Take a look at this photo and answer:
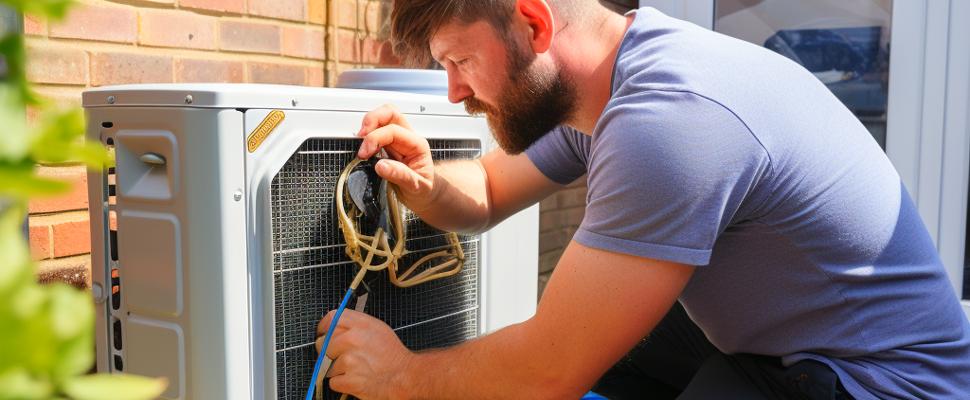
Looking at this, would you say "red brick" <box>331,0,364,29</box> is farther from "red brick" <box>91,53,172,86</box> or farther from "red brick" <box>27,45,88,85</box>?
"red brick" <box>27,45,88,85</box>

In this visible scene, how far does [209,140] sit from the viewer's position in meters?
1.16

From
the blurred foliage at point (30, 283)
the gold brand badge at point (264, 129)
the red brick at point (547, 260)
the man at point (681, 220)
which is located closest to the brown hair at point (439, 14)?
the man at point (681, 220)

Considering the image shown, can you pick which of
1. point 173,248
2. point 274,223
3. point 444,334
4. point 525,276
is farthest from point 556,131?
point 173,248

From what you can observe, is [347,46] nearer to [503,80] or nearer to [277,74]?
[277,74]

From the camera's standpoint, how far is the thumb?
1.37 meters

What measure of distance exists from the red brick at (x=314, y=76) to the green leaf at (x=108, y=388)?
1849 mm

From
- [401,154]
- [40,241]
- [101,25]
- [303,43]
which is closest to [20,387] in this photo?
[401,154]

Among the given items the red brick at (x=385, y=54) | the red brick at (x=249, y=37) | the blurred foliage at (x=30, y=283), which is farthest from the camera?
the red brick at (x=385, y=54)

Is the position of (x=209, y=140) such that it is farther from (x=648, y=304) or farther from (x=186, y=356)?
(x=648, y=304)

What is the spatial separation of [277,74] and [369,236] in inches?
31.5

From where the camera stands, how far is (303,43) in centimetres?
207

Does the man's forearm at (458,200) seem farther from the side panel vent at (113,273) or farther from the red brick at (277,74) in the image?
the red brick at (277,74)

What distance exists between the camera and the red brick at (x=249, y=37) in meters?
1.88

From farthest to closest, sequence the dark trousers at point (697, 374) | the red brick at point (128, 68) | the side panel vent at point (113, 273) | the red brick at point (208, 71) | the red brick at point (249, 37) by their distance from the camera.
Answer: the red brick at point (249, 37), the red brick at point (208, 71), the red brick at point (128, 68), the dark trousers at point (697, 374), the side panel vent at point (113, 273)
